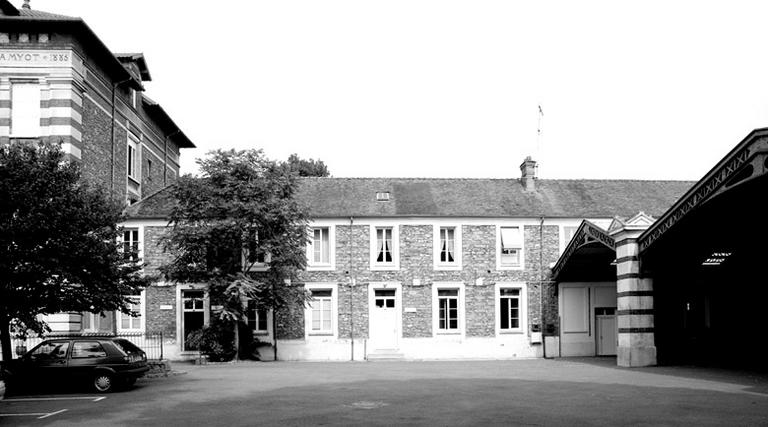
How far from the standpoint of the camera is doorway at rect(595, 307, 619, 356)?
3316 cm

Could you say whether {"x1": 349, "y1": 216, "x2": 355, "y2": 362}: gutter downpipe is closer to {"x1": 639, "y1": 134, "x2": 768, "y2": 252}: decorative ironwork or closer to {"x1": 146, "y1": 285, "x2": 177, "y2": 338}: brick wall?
{"x1": 146, "y1": 285, "x2": 177, "y2": 338}: brick wall

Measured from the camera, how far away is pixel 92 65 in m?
30.1

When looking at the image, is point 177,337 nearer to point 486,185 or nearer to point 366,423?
point 486,185

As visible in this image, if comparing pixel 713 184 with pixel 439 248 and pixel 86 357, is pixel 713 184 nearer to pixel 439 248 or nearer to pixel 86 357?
pixel 439 248

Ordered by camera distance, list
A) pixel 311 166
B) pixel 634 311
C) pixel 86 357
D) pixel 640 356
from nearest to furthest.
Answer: pixel 86 357
pixel 640 356
pixel 634 311
pixel 311 166

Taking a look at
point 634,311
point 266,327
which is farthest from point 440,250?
point 634,311

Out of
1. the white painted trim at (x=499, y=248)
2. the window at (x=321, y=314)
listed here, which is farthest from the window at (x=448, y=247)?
the window at (x=321, y=314)

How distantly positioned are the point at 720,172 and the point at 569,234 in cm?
1346

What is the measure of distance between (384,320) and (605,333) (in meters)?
9.52

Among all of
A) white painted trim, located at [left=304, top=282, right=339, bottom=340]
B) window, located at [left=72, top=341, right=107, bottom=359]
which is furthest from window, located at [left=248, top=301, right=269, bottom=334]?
window, located at [left=72, top=341, right=107, bottom=359]

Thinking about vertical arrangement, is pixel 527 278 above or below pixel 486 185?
below

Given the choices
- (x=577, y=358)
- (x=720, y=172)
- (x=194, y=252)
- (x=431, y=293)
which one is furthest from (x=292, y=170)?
(x=720, y=172)

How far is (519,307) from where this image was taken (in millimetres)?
33188

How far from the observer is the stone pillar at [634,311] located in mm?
25469
